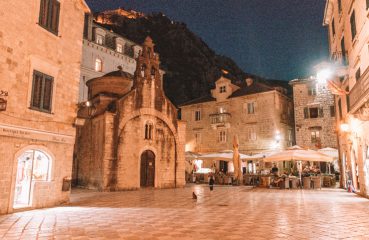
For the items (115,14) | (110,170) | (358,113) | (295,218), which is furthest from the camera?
(115,14)

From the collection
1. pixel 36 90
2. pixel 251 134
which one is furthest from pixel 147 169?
pixel 251 134

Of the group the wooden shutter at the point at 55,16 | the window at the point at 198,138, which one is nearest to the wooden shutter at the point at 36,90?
the wooden shutter at the point at 55,16

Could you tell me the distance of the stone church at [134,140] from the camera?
20.5m

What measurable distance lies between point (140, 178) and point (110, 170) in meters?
2.70

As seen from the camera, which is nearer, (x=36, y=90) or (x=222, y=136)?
(x=36, y=90)

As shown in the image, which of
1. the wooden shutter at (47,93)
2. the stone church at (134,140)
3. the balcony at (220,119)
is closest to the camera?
the wooden shutter at (47,93)

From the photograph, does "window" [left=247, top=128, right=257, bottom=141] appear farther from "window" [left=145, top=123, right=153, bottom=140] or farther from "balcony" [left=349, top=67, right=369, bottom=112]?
"balcony" [left=349, top=67, right=369, bottom=112]

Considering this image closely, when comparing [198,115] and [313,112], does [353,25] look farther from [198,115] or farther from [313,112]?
[198,115]

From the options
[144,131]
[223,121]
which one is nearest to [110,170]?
[144,131]

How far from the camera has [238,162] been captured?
2553 centimetres

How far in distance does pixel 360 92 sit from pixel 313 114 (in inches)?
891

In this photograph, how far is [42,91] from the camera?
1245cm

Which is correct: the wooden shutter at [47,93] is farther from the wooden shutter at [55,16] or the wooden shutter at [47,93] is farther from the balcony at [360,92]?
the balcony at [360,92]

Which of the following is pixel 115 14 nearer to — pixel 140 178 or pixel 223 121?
pixel 223 121
